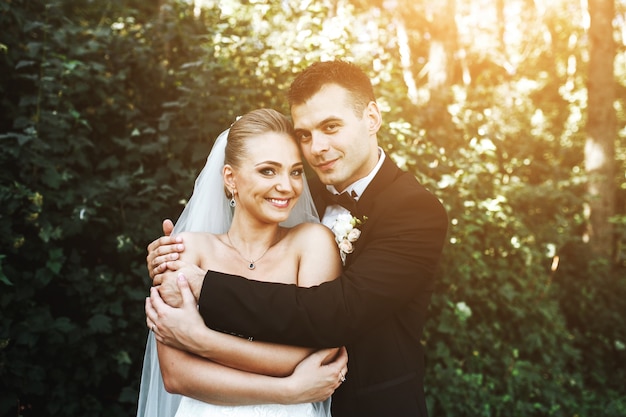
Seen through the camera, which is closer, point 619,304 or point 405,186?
point 405,186

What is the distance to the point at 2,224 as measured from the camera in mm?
3373

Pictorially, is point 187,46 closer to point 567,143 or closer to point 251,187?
point 251,187

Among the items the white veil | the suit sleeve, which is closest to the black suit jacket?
the suit sleeve

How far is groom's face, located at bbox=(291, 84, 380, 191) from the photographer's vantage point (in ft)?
8.38

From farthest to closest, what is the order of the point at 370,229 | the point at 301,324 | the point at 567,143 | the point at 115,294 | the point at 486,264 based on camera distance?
the point at 567,143 < the point at 486,264 < the point at 115,294 < the point at 370,229 < the point at 301,324

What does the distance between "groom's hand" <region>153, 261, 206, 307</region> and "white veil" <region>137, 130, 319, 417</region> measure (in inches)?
20.3

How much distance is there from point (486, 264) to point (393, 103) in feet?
6.97

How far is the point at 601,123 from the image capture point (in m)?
8.47

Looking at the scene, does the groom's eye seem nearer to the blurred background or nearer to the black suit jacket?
the black suit jacket

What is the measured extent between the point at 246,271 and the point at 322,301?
56cm

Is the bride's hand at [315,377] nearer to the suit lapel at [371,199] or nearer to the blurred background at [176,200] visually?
the suit lapel at [371,199]

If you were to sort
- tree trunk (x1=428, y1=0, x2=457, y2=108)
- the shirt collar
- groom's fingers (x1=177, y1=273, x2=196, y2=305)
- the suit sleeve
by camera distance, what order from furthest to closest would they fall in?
1. tree trunk (x1=428, y1=0, x2=457, y2=108)
2. the shirt collar
3. groom's fingers (x1=177, y1=273, x2=196, y2=305)
4. the suit sleeve

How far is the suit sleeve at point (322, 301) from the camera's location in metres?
1.98

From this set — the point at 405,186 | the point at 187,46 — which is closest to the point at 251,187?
the point at 405,186
